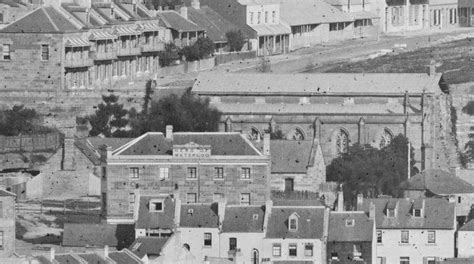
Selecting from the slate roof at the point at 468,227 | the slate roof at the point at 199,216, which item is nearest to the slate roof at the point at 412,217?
the slate roof at the point at 468,227

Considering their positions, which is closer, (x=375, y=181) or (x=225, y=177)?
(x=225, y=177)

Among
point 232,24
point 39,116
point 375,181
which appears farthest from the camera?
point 232,24

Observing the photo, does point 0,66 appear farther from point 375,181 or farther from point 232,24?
point 232,24

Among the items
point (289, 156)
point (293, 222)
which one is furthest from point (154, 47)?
point (293, 222)

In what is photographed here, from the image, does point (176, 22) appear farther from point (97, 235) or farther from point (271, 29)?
point (97, 235)

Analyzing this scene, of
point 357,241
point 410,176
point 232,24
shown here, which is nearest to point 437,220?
point 357,241

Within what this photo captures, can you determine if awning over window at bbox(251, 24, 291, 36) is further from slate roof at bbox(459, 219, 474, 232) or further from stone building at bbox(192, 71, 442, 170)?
slate roof at bbox(459, 219, 474, 232)
